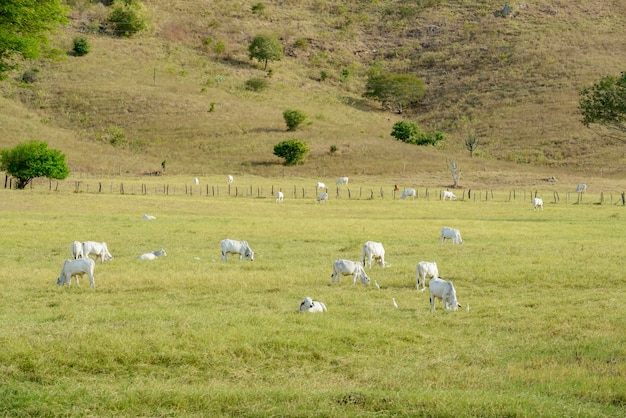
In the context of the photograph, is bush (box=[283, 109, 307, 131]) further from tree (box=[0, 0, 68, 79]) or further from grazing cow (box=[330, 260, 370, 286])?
grazing cow (box=[330, 260, 370, 286])

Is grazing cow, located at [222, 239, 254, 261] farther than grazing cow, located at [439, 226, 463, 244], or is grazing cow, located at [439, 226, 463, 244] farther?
grazing cow, located at [439, 226, 463, 244]

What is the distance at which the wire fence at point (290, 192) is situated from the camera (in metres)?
63.9

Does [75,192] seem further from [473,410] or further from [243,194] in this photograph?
[473,410]

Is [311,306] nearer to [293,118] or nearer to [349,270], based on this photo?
[349,270]

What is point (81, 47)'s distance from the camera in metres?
125

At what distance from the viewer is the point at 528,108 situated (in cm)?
12162

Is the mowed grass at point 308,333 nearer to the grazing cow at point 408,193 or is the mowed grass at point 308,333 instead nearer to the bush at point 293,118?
the grazing cow at point 408,193

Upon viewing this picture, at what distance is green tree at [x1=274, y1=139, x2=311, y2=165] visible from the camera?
304 feet

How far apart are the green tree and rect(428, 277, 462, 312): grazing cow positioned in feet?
244

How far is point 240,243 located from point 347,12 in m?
155

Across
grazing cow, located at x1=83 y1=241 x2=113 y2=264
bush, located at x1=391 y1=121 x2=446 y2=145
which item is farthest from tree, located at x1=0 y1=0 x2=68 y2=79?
bush, located at x1=391 y1=121 x2=446 y2=145

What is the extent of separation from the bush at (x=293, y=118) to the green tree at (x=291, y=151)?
14.6m

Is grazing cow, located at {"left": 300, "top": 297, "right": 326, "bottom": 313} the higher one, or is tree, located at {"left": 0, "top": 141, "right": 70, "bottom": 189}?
tree, located at {"left": 0, "top": 141, "right": 70, "bottom": 189}

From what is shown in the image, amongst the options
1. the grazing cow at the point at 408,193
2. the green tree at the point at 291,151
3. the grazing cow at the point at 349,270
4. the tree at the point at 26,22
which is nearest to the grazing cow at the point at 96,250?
the tree at the point at 26,22
